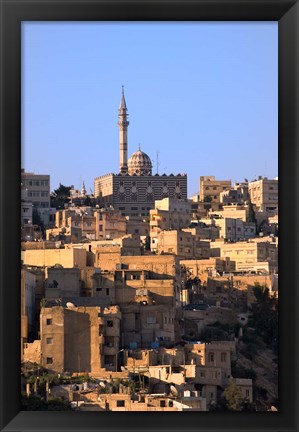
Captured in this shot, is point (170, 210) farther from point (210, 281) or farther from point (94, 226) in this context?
point (210, 281)

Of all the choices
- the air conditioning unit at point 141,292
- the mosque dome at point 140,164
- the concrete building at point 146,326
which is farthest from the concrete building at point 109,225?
the mosque dome at point 140,164

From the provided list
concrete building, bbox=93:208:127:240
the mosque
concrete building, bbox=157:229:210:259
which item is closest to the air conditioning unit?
concrete building, bbox=157:229:210:259

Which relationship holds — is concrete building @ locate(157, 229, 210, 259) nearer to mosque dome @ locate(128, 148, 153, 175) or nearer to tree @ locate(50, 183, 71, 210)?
tree @ locate(50, 183, 71, 210)

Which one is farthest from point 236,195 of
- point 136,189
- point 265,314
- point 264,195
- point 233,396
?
point 233,396

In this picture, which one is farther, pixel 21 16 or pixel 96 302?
pixel 96 302
